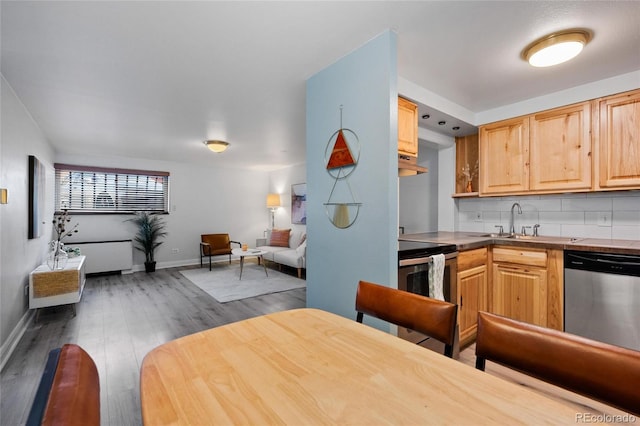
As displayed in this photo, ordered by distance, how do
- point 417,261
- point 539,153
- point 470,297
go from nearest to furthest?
point 417,261 → point 470,297 → point 539,153

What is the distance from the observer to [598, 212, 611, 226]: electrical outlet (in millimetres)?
2662

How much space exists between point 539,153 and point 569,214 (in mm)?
680

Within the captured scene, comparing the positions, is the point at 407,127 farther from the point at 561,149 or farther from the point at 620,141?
the point at 620,141

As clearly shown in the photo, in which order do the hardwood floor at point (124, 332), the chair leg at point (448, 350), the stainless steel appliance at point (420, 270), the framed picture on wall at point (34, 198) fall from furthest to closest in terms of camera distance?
the framed picture on wall at point (34, 198), the stainless steel appliance at point (420, 270), the hardwood floor at point (124, 332), the chair leg at point (448, 350)

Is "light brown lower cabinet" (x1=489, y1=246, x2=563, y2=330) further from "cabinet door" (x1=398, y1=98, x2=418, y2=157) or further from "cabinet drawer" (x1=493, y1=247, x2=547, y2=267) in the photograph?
"cabinet door" (x1=398, y1=98, x2=418, y2=157)

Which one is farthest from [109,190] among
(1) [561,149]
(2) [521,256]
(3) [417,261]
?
(1) [561,149]

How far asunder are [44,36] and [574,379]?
10.1 feet

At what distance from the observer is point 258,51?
208 cm

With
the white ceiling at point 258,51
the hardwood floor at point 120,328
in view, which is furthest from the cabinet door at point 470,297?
the hardwood floor at point 120,328

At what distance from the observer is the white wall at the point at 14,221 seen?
2.37 m

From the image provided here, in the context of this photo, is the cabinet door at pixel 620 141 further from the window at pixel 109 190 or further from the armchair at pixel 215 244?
the window at pixel 109 190

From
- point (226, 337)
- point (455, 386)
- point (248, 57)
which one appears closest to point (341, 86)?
point (248, 57)

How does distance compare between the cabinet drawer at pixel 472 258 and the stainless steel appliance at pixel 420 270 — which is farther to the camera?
the cabinet drawer at pixel 472 258

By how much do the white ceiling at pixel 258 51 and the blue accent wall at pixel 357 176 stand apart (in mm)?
162
